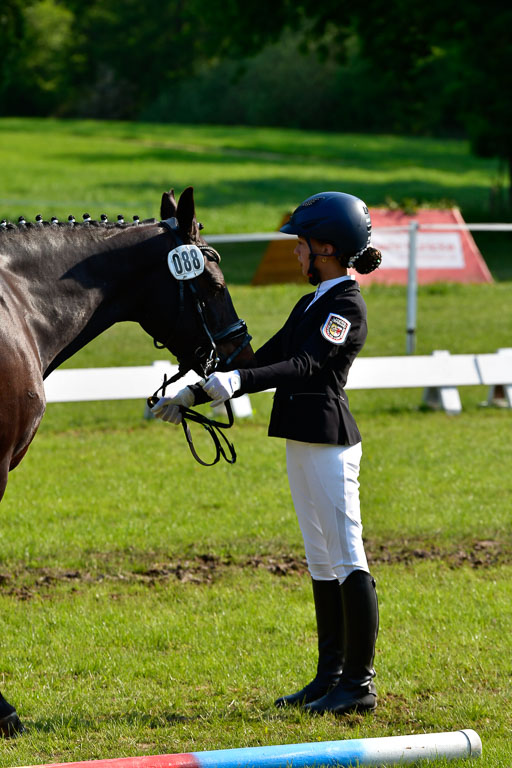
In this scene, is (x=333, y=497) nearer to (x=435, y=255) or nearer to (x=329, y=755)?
(x=329, y=755)

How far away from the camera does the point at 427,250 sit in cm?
1798

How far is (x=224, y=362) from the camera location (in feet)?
13.6

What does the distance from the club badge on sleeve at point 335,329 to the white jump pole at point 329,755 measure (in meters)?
1.48

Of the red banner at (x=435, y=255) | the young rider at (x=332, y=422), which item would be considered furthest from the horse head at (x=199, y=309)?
the red banner at (x=435, y=255)

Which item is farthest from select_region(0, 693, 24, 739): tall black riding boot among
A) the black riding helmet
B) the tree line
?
the tree line

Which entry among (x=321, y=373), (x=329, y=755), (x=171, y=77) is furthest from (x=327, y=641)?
(x=171, y=77)

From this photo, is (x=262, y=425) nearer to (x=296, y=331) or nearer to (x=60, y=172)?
(x=296, y=331)

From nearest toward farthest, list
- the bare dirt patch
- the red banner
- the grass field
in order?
1. the grass field
2. the bare dirt patch
3. the red banner

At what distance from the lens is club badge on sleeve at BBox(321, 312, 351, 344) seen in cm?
398

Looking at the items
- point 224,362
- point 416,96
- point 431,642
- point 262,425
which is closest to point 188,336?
point 224,362

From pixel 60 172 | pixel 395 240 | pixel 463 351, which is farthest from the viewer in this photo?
pixel 60 172

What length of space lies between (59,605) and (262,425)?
456 cm

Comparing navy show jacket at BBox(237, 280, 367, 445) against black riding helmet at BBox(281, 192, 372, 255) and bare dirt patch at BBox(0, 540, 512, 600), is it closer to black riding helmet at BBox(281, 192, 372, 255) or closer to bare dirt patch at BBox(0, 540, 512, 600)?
black riding helmet at BBox(281, 192, 372, 255)

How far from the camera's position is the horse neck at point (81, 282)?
4.02 m
